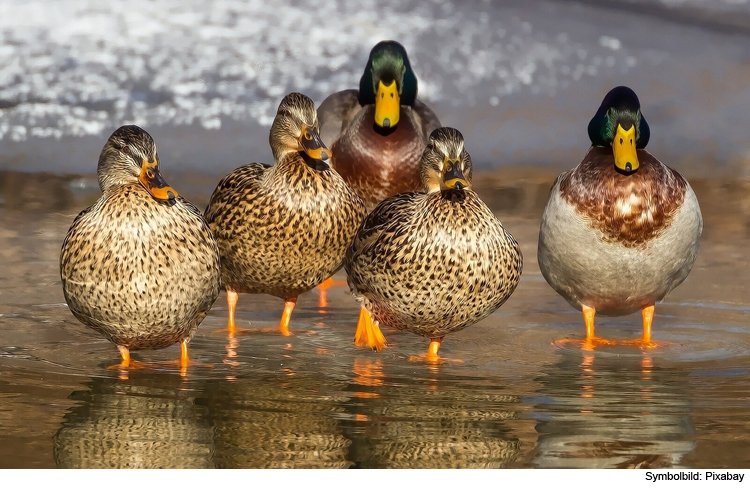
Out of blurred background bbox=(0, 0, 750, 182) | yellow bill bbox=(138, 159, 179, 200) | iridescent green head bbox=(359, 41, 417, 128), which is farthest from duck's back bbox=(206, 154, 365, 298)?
blurred background bbox=(0, 0, 750, 182)

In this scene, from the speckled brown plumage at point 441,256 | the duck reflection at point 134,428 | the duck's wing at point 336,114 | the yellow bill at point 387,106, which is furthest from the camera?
the duck's wing at point 336,114

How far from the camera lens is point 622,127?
19.8 ft

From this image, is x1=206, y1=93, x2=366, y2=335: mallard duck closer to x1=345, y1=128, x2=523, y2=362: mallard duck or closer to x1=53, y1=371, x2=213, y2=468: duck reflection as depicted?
x1=345, y1=128, x2=523, y2=362: mallard duck

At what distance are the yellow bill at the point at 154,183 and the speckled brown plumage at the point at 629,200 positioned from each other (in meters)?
1.71

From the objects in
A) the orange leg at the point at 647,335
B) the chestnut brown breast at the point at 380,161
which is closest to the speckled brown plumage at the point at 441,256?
the orange leg at the point at 647,335

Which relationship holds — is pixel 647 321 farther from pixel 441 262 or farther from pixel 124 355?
pixel 124 355

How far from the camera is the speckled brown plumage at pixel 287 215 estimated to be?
6078 millimetres

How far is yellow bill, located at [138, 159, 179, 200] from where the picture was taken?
5336 mm

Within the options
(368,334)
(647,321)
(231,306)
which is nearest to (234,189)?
(231,306)

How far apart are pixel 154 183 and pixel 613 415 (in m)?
1.79

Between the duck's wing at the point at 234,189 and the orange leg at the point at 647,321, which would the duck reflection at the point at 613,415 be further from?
the duck's wing at the point at 234,189

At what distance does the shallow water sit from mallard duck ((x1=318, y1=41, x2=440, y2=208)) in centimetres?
59

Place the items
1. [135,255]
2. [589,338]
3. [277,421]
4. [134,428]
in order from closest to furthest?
[134,428], [277,421], [135,255], [589,338]

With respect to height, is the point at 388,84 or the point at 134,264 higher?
the point at 388,84
